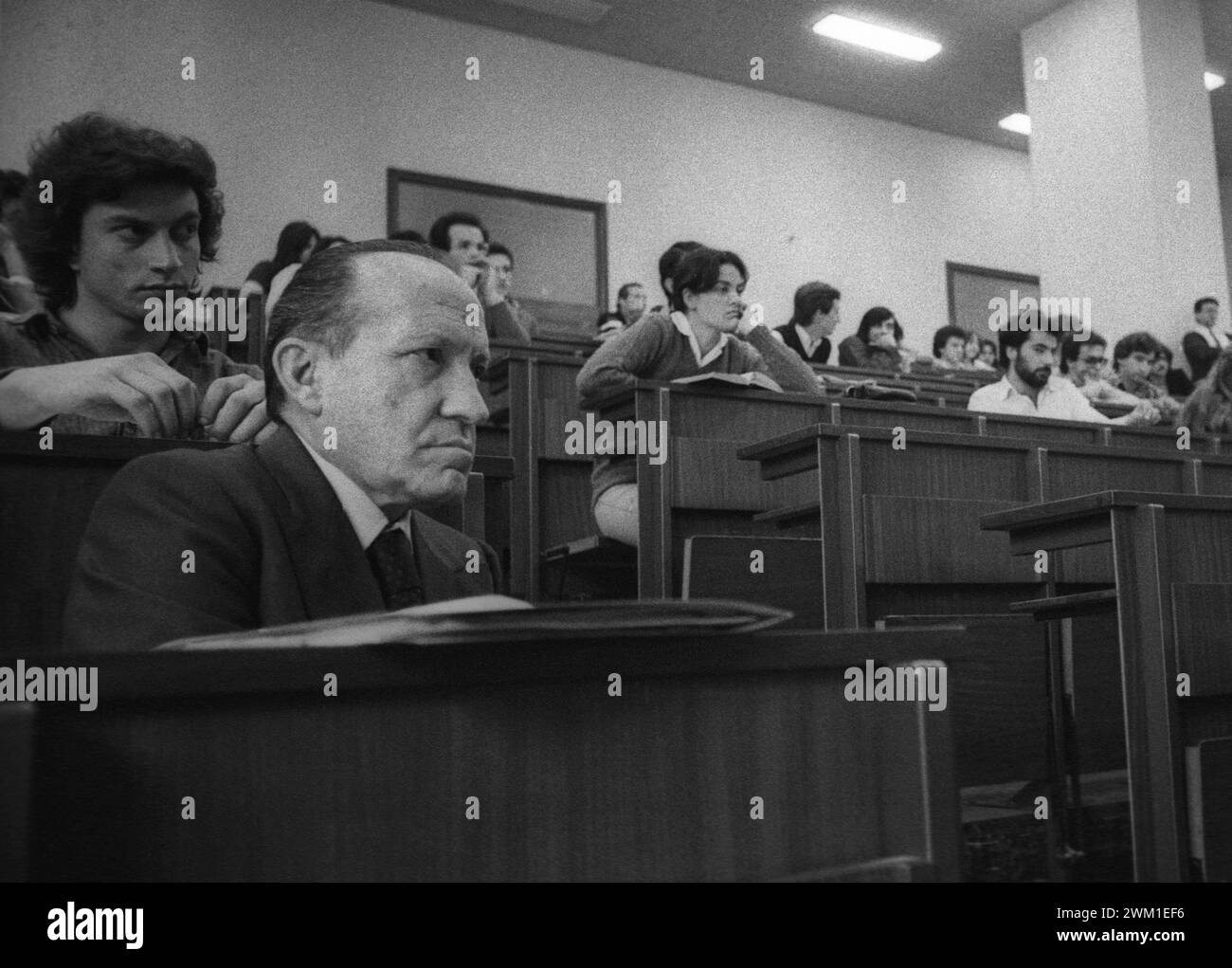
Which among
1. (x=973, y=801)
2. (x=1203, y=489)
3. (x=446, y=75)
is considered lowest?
(x=973, y=801)

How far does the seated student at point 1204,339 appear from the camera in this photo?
5043mm

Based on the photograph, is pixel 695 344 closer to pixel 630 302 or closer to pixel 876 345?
pixel 630 302

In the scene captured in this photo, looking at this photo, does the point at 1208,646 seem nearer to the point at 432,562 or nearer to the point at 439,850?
the point at 432,562

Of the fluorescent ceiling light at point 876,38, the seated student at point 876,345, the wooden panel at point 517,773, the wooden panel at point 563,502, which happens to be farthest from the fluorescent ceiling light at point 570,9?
the wooden panel at point 517,773

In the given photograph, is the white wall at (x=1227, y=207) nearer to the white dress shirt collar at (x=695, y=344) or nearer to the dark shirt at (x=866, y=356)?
the dark shirt at (x=866, y=356)

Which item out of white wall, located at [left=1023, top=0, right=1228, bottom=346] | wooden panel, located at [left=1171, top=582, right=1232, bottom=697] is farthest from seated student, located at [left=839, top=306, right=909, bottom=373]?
wooden panel, located at [left=1171, top=582, right=1232, bottom=697]

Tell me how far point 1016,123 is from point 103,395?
697 cm

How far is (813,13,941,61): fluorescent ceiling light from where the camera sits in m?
5.90

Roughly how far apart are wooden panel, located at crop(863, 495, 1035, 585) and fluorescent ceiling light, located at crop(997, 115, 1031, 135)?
5467 millimetres

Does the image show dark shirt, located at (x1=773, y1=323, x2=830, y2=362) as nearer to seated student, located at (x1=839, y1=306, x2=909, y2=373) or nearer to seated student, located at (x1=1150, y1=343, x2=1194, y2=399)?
seated student, located at (x1=839, y1=306, x2=909, y2=373)

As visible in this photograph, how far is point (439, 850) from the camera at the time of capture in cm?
54

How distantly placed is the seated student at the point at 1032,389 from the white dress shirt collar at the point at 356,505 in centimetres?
293
